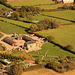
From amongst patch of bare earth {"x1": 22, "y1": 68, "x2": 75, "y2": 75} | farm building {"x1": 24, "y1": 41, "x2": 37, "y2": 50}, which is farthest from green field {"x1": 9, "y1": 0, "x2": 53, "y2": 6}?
patch of bare earth {"x1": 22, "y1": 68, "x2": 75, "y2": 75}

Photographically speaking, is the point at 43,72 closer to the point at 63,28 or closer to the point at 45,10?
the point at 63,28

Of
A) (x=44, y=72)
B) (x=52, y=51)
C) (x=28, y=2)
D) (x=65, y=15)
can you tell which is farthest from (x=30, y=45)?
(x=28, y=2)

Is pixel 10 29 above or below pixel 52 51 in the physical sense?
above

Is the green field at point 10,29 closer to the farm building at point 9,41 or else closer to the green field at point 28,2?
the farm building at point 9,41

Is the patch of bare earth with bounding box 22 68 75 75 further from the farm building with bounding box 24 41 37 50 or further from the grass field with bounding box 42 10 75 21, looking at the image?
the grass field with bounding box 42 10 75 21

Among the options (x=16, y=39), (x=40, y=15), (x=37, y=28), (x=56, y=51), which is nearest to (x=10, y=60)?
(x=56, y=51)

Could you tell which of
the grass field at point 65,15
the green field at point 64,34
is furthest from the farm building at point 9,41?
the grass field at point 65,15

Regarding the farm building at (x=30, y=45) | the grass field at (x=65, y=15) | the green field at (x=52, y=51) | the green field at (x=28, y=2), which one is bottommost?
the green field at (x=52, y=51)

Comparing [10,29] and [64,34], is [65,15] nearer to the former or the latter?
[64,34]
